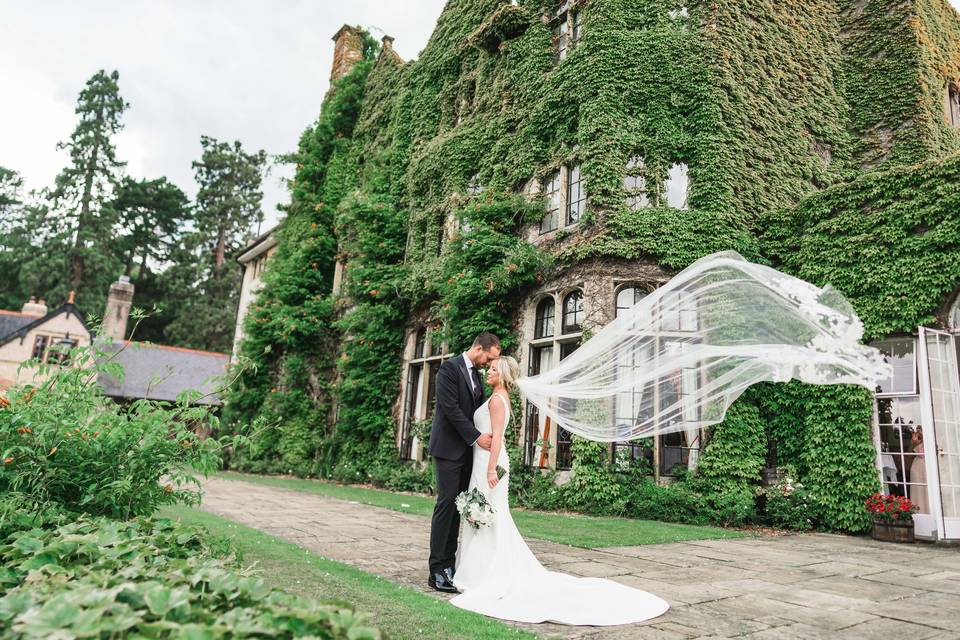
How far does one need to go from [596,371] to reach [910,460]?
22.7ft

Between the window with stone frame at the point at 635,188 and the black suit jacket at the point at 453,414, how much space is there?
25.8ft

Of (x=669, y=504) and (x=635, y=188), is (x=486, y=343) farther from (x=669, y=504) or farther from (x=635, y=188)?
(x=635, y=188)

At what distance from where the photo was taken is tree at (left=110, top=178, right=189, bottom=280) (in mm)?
45625

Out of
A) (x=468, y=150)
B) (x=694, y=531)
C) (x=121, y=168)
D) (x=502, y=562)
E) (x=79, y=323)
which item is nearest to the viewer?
(x=502, y=562)

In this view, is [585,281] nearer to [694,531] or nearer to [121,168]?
[694,531]

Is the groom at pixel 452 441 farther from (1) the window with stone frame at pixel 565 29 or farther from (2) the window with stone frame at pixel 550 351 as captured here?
(1) the window with stone frame at pixel 565 29

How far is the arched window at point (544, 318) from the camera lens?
41.4ft

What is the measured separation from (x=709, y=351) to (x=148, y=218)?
50.0 metres

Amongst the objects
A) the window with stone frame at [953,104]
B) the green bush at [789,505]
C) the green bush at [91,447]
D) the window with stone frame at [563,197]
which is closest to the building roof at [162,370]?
the window with stone frame at [563,197]

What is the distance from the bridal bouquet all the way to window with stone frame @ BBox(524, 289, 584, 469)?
21.4 feet

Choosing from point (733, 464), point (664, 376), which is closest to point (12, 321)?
point (733, 464)

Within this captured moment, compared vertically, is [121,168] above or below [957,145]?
above

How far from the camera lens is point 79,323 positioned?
32656 millimetres

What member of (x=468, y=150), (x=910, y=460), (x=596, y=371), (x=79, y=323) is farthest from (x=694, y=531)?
(x=79, y=323)
